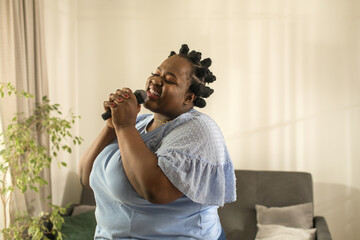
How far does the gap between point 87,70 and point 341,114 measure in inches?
87.6

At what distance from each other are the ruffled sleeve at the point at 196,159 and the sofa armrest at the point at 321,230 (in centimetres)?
200

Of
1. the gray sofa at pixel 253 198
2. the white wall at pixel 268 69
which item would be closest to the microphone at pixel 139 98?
the gray sofa at pixel 253 198

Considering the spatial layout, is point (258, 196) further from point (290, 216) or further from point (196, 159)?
point (196, 159)

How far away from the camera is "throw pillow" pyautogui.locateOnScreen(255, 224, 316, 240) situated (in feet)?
9.91

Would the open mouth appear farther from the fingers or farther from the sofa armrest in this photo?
the sofa armrest

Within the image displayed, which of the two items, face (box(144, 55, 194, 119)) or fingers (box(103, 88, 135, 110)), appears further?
face (box(144, 55, 194, 119))

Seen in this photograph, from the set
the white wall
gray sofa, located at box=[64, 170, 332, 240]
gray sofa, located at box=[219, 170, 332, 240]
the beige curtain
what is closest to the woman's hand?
the beige curtain

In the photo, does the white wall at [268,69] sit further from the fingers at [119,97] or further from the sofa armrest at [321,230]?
the fingers at [119,97]

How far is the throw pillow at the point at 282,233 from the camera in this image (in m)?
3.02

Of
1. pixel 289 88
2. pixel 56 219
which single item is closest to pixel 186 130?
pixel 56 219

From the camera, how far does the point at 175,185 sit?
1.02 m

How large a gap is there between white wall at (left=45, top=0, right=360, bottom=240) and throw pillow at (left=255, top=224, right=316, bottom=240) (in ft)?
2.08

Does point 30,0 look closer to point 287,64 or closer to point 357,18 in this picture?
point 287,64

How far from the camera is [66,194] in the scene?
3.87 m
